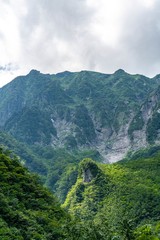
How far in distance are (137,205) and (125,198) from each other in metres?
13.7

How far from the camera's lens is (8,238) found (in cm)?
4722

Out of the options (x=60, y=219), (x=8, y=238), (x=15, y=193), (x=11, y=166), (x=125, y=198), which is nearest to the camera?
(x=8, y=238)

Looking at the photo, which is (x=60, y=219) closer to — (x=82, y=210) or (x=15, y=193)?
(x=15, y=193)

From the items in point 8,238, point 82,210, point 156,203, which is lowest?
point 8,238

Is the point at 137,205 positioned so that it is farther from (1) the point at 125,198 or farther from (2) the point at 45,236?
(2) the point at 45,236

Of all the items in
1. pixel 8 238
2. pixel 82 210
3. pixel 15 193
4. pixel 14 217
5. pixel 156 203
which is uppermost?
pixel 156 203

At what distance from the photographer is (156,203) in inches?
6619

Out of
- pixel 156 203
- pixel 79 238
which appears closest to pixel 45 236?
pixel 79 238

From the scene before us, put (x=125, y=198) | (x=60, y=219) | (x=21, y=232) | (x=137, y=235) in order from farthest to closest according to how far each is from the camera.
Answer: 1. (x=125, y=198)
2. (x=60, y=219)
3. (x=21, y=232)
4. (x=137, y=235)

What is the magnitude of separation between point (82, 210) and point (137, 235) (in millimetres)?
157834

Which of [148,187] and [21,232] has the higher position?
[148,187]

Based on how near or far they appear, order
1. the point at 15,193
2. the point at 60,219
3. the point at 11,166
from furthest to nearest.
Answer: the point at 11,166 → the point at 60,219 → the point at 15,193

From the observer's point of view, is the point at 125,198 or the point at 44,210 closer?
the point at 44,210

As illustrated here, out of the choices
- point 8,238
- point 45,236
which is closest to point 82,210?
point 45,236
